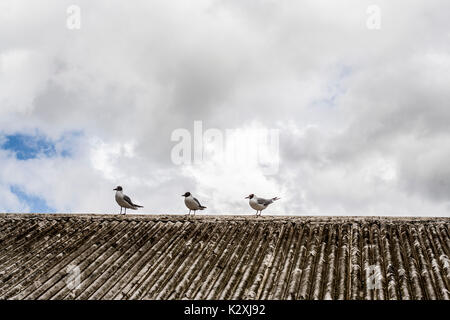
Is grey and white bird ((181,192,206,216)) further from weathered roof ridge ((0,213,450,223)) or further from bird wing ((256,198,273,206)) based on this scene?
bird wing ((256,198,273,206))

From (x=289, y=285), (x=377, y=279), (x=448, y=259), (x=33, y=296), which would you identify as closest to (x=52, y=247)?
(x=33, y=296)

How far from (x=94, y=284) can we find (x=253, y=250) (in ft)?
13.6

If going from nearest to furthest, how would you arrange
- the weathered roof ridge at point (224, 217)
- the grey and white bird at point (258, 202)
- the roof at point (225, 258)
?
1. the roof at point (225, 258)
2. the weathered roof ridge at point (224, 217)
3. the grey and white bird at point (258, 202)

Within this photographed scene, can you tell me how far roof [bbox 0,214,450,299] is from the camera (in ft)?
33.7

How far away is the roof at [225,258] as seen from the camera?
10258 millimetres

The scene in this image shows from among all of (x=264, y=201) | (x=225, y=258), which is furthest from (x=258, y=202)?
(x=225, y=258)

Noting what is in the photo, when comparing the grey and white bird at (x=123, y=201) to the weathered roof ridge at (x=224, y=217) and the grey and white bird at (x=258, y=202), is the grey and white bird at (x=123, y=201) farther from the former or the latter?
the grey and white bird at (x=258, y=202)

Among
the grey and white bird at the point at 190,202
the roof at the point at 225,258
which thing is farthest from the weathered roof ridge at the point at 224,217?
the grey and white bird at the point at 190,202

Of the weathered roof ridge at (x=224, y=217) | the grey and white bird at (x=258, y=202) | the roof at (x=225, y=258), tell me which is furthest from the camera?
the grey and white bird at (x=258, y=202)

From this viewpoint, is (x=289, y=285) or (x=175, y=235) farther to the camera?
(x=175, y=235)

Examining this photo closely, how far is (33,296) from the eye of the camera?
1101cm

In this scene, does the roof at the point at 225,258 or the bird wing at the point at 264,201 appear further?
the bird wing at the point at 264,201

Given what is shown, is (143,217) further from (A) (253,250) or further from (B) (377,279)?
(B) (377,279)
